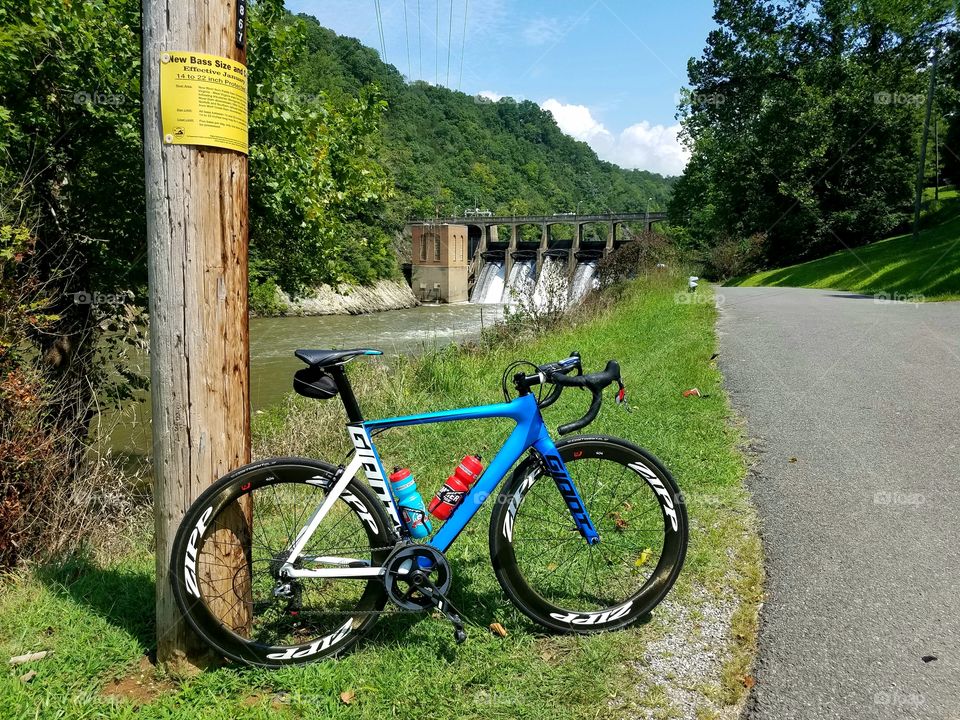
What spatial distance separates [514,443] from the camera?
301cm

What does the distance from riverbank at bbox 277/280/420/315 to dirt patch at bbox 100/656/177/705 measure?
134ft

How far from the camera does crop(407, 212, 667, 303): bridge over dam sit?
64125 mm

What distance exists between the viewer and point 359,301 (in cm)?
5900

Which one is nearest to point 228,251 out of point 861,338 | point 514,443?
point 514,443

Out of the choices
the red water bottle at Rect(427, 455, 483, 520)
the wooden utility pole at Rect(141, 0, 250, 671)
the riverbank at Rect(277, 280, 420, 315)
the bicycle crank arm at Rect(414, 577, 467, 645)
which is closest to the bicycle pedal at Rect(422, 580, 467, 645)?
the bicycle crank arm at Rect(414, 577, 467, 645)

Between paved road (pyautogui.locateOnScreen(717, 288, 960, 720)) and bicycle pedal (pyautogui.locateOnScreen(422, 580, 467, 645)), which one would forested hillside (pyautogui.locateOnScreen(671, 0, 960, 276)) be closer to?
paved road (pyautogui.locateOnScreen(717, 288, 960, 720))

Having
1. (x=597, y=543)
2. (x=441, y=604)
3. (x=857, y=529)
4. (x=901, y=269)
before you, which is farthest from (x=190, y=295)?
(x=901, y=269)

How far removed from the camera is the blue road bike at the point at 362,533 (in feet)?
9.39

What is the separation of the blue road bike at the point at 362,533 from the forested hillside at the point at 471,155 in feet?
203

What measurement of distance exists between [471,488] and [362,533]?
497mm

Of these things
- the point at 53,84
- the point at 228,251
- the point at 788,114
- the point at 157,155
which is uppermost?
the point at 788,114

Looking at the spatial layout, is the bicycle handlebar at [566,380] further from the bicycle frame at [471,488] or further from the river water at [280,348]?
the river water at [280,348]

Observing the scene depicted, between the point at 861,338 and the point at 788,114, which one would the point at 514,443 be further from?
the point at 788,114

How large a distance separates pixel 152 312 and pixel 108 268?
7589mm
